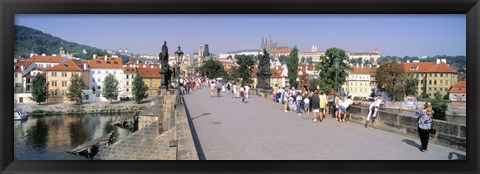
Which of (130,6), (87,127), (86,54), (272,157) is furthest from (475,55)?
(86,54)

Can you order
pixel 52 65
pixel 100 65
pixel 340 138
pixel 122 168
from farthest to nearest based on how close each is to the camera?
pixel 100 65
pixel 52 65
pixel 340 138
pixel 122 168

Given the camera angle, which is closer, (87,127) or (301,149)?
(301,149)

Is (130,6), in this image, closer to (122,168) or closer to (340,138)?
(122,168)

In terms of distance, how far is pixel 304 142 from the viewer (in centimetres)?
769

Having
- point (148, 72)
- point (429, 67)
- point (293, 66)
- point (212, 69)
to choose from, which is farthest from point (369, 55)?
point (148, 72)

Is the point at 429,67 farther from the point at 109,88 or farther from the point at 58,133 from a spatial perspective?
the point at 58,133

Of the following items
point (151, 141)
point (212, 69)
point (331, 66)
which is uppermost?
point (212, 69)

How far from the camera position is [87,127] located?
39.5m

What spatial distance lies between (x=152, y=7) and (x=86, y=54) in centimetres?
6561

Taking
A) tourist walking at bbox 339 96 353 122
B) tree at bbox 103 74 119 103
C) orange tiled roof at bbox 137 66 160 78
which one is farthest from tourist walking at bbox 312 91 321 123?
orange tiled roof at bbox 137 66 160 78

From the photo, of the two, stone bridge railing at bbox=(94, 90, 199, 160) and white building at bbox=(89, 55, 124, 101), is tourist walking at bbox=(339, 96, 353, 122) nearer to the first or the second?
stone bridge railing at bbox=(94, 90, 199, 160)

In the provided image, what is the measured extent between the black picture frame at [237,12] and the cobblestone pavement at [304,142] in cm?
170

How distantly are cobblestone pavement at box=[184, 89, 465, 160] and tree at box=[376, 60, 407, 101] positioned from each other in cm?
4103

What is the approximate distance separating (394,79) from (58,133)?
37.0 metres
